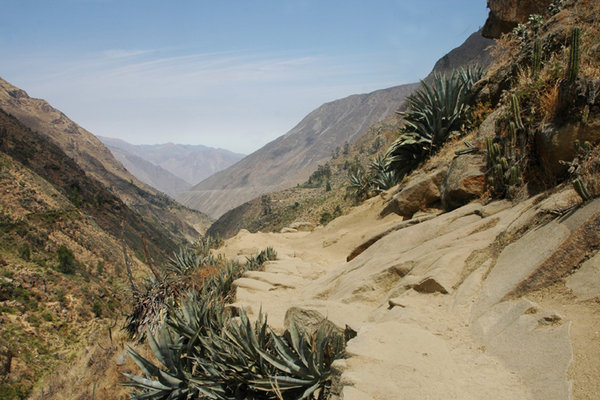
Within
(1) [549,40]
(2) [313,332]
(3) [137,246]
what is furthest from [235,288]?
(3) [137,246]

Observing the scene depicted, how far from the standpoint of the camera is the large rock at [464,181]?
670cm

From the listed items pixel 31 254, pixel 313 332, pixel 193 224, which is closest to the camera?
pixel 313 332

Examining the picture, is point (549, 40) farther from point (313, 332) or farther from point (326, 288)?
point (313, 332)

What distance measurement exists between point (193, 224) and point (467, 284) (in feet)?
519

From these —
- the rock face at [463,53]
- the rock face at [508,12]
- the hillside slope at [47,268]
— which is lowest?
the hillside slope at [47,268]

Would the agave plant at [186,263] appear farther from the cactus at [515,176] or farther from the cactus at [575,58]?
the cactus at [575,58]

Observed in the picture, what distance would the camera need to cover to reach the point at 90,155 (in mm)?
159125

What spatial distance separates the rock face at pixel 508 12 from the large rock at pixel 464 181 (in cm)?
723

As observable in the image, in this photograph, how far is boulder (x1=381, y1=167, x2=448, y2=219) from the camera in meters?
8.25

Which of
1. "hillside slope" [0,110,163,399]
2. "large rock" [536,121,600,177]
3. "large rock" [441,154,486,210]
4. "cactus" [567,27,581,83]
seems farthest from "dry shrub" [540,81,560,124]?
"hillside slope" [0,110,163,399]

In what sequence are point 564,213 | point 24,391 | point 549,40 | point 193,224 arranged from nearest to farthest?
point 564,213 < point 549,40 < point 24,391 < point 193,224

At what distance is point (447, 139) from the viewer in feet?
32.3

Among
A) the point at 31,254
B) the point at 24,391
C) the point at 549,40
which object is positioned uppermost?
the point at 549,40

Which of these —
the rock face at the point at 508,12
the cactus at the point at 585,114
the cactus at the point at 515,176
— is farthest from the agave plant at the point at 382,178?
the cactus at the point at 585,114
